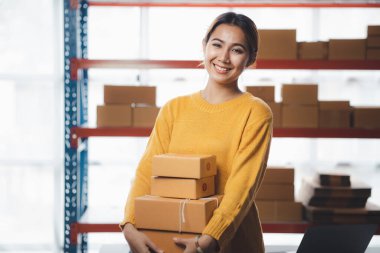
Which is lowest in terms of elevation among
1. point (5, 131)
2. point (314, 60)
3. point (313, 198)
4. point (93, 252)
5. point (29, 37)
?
point (93, 252)

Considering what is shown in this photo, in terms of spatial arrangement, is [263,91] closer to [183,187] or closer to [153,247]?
[183,187]

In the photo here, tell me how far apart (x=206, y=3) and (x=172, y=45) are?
1.38 metres

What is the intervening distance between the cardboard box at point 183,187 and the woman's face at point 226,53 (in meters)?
0.34

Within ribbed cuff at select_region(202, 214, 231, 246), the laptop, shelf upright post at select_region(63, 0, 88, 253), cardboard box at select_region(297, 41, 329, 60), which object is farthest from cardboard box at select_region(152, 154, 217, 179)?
cardboard box at select_region(297, 41, 329, 60)

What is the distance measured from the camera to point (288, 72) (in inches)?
183

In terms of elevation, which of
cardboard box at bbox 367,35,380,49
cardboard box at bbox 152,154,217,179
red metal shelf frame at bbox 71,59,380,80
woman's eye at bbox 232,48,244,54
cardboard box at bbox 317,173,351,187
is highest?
cardboard box at bbox 367,35,380,49

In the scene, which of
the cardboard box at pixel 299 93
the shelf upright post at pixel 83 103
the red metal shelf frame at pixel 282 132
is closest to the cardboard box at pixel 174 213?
the red metal shelf frame at pixel 282 132

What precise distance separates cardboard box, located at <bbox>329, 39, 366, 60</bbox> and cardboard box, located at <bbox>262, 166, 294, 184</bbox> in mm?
735

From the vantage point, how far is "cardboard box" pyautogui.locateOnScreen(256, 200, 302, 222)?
3254mm

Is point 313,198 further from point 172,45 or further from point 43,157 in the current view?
point 43,157

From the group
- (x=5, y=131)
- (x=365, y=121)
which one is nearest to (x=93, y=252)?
(x=5, y=131)

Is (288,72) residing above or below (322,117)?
above

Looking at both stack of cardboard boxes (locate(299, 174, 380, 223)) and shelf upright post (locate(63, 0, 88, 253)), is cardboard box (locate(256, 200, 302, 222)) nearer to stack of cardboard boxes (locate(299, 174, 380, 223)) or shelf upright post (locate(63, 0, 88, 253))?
stack of cardboard boxes (locate(299, 174, 380, 223))

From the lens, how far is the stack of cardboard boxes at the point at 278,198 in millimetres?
3254
